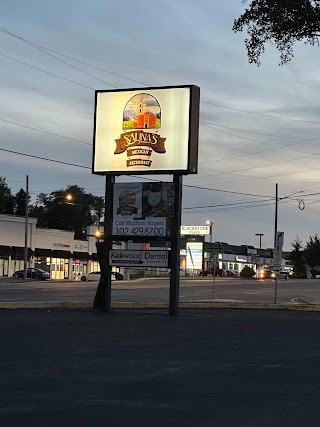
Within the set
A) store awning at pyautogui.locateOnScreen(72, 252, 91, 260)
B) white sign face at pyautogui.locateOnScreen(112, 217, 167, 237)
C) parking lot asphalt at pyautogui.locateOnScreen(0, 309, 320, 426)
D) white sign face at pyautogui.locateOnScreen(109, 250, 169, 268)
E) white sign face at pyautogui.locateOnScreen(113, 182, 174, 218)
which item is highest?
white sign face at pyautogui.locateOnScreen(113, 182, 174, 218)

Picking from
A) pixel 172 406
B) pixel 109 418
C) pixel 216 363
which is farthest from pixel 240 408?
pixel 216 363

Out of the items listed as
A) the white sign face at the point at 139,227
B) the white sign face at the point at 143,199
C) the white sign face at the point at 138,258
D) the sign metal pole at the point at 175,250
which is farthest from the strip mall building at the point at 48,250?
the sign metal pole at the point at 175,250

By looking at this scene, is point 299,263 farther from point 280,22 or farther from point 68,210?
point 280,22

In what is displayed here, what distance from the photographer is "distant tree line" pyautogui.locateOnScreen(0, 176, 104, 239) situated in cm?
13762

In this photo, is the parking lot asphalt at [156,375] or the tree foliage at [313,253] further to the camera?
the tree foliage at [313,253]

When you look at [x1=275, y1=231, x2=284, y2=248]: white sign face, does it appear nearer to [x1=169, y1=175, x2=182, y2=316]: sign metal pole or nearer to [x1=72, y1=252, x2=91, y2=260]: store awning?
[x1=169, y1=175, x2=182, y2=316]: sign metal pole

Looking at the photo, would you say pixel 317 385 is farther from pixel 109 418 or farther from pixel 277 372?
pixel 109 418

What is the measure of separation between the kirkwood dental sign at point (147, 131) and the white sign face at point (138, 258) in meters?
2.64

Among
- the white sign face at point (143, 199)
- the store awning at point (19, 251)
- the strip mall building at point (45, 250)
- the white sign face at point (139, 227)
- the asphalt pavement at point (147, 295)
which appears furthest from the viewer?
the store awning at point (19, 251)

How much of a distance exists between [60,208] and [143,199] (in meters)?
121

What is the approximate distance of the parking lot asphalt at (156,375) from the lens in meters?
7.70

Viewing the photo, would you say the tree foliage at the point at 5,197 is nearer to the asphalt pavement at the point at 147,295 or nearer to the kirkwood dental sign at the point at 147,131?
the asphalt pavement at the point at 147,295

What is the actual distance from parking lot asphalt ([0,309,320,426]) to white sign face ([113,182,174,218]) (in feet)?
22.6

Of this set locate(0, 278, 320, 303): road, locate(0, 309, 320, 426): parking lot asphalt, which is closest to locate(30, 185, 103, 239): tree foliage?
locate(0, 278, 320, 303): road
